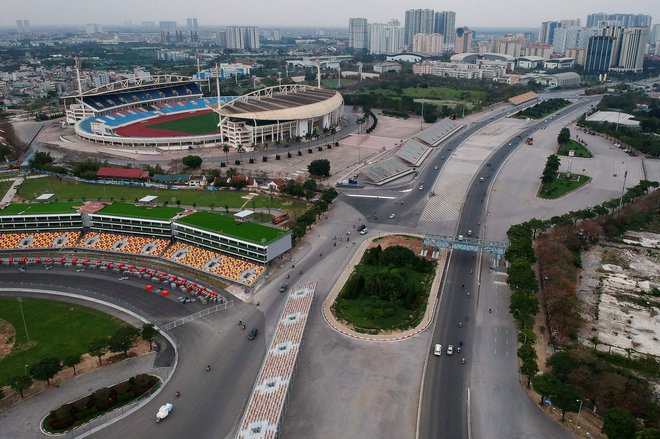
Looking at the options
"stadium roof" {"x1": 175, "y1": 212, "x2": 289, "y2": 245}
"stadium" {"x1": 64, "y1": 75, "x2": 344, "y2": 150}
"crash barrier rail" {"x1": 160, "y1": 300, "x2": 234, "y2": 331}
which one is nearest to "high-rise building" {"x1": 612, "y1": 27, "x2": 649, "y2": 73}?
"stadium" {"x1": 64, "y1": 75, "x2": 344, "y2": 150}

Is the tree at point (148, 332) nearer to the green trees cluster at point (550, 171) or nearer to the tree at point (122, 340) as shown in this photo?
the tree at point (122, 340)

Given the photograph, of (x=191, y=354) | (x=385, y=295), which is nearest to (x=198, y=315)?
(x=191, y=354)

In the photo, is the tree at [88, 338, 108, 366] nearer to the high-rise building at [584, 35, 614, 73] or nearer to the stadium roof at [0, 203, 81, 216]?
the stadium roof at [0, 203, 81, 216]

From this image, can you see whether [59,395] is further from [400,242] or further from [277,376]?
[400,242]

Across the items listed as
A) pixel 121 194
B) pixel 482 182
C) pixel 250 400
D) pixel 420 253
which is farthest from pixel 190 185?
pixel 250 400

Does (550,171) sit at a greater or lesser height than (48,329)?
greater

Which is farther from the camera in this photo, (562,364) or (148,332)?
(148,332)

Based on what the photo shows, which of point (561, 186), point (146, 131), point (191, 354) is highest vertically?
point (146, 131)
